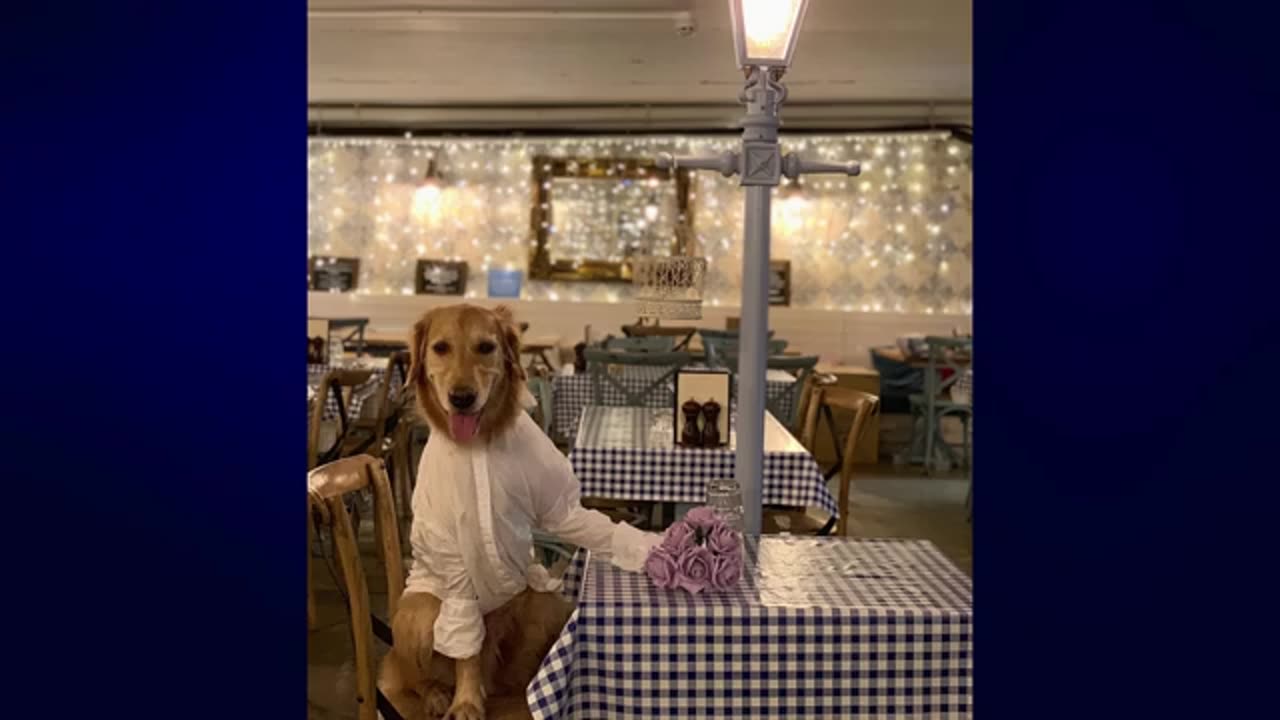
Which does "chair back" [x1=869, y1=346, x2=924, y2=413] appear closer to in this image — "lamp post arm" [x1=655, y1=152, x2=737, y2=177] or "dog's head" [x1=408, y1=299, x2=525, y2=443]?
"lamp post arm" [x1=655, y1=152, x2=737, y2=177]

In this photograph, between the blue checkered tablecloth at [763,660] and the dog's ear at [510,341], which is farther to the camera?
the dog's ear at [510,341]

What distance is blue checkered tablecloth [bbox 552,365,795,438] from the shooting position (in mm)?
4977

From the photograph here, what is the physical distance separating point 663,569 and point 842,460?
213 centimetres

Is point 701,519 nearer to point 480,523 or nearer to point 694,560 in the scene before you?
point 694,560

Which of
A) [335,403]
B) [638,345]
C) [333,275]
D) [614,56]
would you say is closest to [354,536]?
[335,403]

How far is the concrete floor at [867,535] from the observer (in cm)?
331

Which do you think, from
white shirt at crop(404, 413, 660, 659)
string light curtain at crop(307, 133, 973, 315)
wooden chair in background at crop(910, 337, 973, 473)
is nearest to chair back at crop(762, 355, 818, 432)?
wooden chair in background at crop(910, 337, 973, 473)

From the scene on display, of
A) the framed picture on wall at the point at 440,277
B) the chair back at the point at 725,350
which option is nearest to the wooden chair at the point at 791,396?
the chair back at the point at 725,350

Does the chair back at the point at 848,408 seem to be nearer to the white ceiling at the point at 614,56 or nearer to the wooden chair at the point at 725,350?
the wooden chair at the point at 725,350

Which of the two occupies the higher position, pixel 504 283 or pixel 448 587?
pixel 504 283
